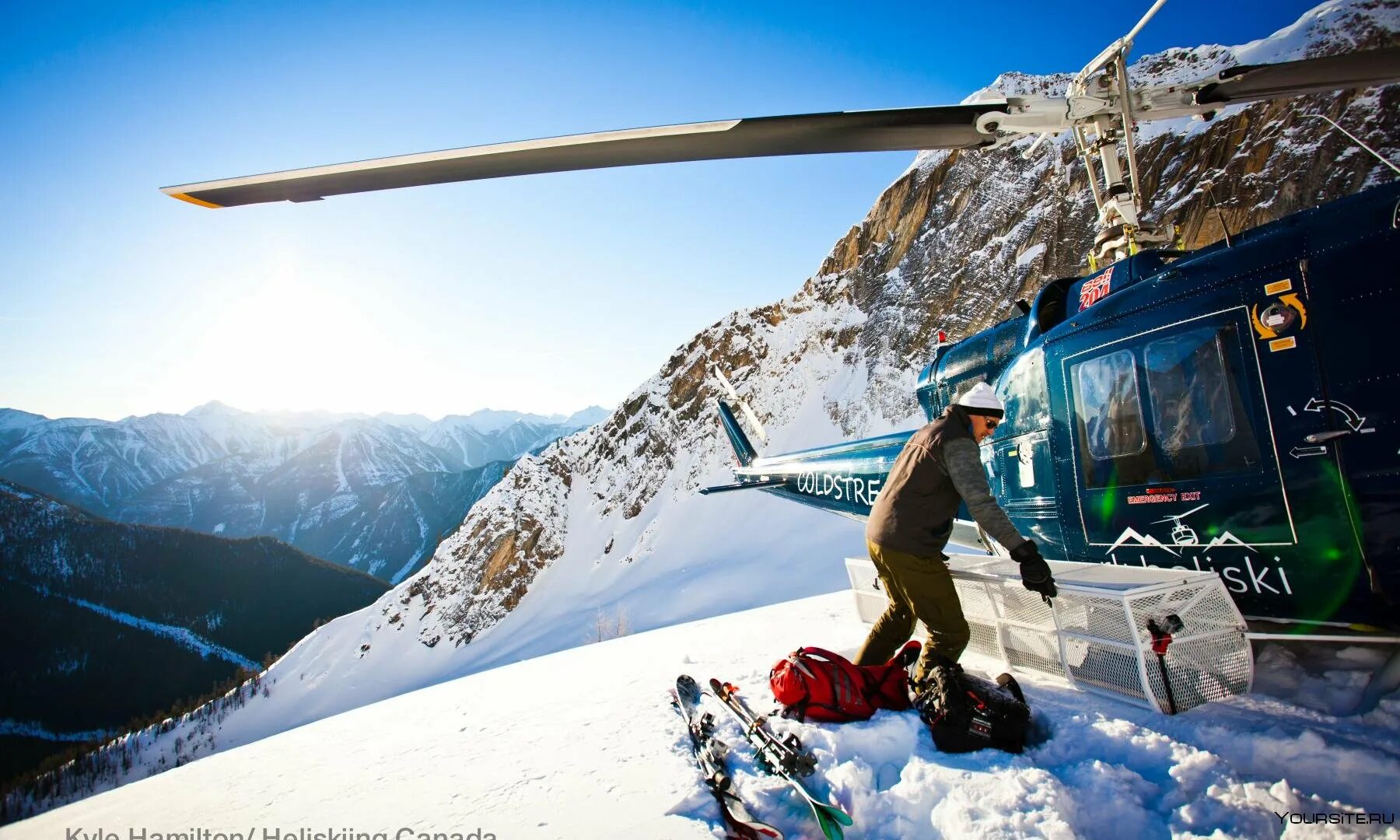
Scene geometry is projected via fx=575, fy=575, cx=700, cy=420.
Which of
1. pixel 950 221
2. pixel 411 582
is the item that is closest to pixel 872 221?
pixel 950 221

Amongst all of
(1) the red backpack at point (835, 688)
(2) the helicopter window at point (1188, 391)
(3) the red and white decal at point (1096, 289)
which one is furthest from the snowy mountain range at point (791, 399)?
(3) the red and white decal at point (1096, 289)

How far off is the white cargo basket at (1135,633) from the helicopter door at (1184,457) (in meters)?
0.29

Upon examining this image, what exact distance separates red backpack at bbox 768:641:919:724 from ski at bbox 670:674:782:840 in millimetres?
521

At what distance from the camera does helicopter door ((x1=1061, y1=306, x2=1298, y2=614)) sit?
329 centimetres

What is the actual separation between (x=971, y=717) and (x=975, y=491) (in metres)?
1.24

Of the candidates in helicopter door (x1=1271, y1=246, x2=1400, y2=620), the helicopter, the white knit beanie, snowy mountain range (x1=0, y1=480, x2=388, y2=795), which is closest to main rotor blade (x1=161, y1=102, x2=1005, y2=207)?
the helicopter

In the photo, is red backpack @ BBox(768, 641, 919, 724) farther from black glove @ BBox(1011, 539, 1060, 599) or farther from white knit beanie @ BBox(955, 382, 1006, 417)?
white knit beanie @ BBox(955, 382, 1006, 417)

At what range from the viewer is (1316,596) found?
10.3 ft

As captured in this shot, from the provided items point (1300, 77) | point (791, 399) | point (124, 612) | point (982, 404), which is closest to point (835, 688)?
point (982, 404)

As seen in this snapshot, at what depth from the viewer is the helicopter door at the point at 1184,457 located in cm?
329

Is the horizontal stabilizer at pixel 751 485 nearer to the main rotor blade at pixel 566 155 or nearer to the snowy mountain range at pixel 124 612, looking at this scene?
the main rotor blade at pixel 566 155

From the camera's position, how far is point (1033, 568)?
3.20 m

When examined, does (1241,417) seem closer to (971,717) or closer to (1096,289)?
(1096,289)

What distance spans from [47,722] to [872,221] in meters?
150
